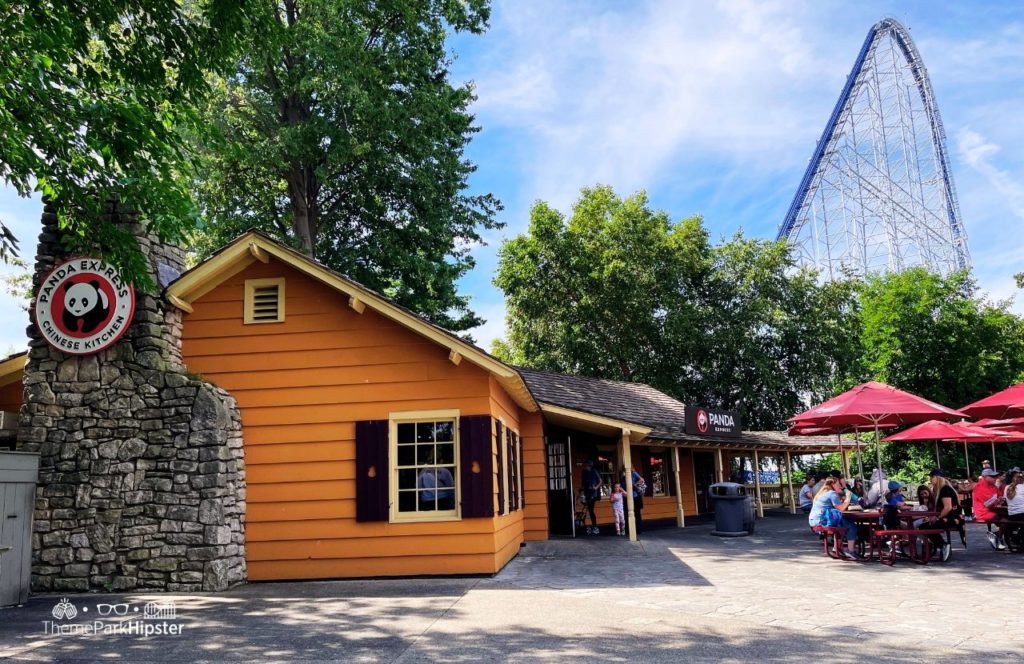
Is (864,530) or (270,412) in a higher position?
(270,412)

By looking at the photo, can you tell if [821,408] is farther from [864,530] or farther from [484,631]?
[484,631]

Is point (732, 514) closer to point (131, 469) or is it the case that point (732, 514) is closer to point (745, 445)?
point (745, 445)

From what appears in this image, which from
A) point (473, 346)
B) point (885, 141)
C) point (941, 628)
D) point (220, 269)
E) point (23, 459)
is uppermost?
point (885, 141)

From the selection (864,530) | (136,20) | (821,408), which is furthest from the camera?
(821,408)

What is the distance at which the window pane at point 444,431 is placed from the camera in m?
9.95

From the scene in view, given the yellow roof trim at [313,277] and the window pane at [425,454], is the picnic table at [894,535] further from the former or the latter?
the window pane at [425,454]

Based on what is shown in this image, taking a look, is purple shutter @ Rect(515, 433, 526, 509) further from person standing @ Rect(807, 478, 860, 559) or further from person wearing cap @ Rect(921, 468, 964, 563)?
person wearing cap @ Rect(921, 468, 964, 563)

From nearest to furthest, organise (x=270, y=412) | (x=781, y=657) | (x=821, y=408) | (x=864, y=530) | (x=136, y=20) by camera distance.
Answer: (x=781, y=657), (x=136, y=20), (x=270, y=412), (x=864, y=530), (x=821, y=408)

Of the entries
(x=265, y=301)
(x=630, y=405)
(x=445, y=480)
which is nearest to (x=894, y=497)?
(x=445, y=480)

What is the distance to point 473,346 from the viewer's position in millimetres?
9578

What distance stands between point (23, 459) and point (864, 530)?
1167 centimetres

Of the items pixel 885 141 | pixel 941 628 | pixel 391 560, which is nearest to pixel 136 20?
pixel 391 560

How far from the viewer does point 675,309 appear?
29.2m

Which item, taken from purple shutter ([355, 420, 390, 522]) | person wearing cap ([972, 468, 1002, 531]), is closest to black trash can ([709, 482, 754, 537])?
person wearing cap ([972, 468, 1002, 531])
